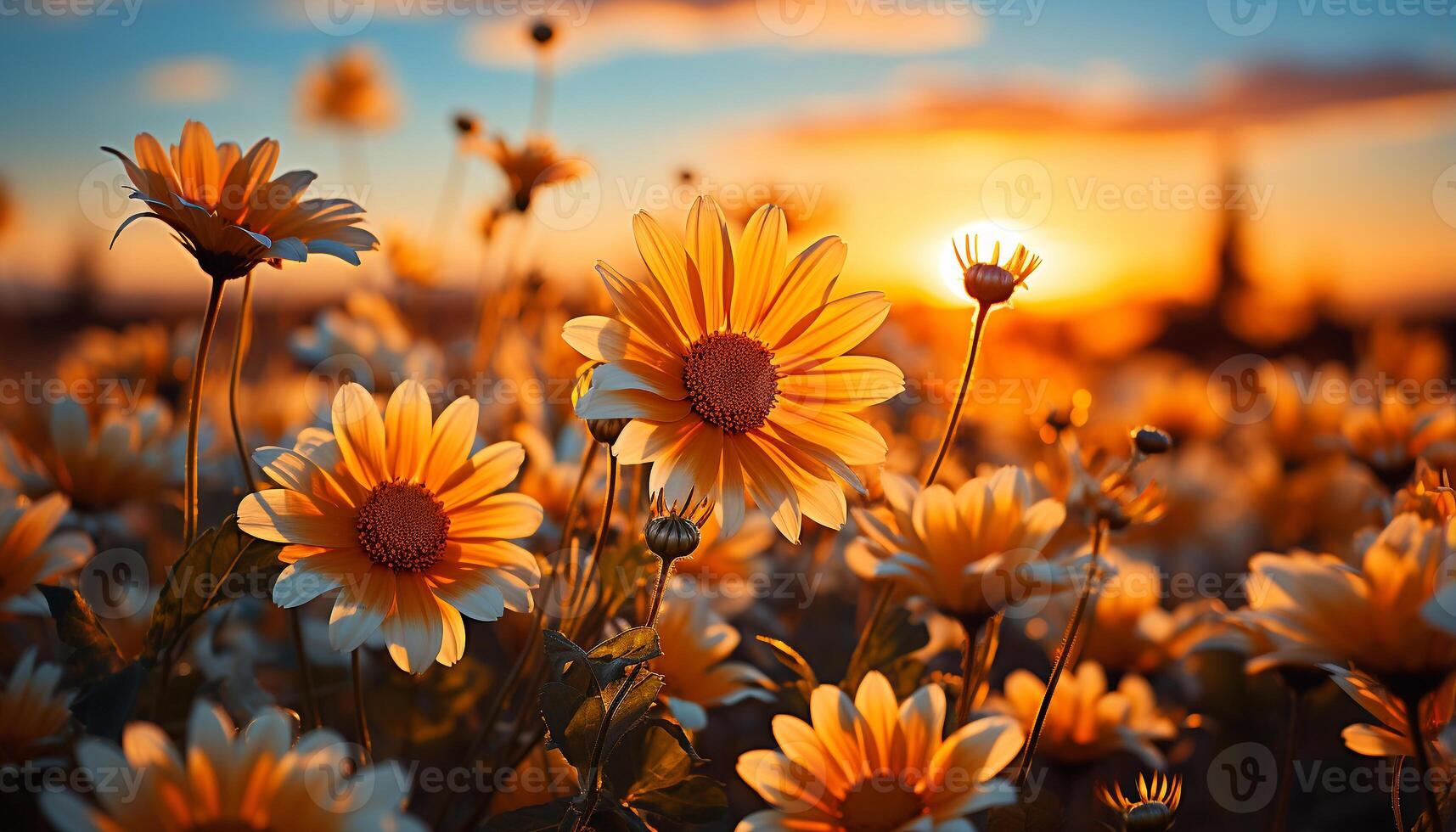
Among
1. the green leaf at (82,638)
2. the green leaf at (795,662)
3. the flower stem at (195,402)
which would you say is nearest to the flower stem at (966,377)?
the green leaf at (795,662)

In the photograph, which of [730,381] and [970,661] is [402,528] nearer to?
[730,381]

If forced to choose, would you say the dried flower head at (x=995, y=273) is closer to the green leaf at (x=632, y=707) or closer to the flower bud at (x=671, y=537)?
the flower bud at (x=671, y=537)

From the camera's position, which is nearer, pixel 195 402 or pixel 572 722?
pixel 572 722

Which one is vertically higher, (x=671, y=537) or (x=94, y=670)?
(x=671, y=537)

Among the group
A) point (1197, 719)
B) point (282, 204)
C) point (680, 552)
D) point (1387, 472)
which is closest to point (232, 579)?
point (282, 204)

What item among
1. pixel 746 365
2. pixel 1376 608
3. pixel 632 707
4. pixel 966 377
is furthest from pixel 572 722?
pixel 1376 608
